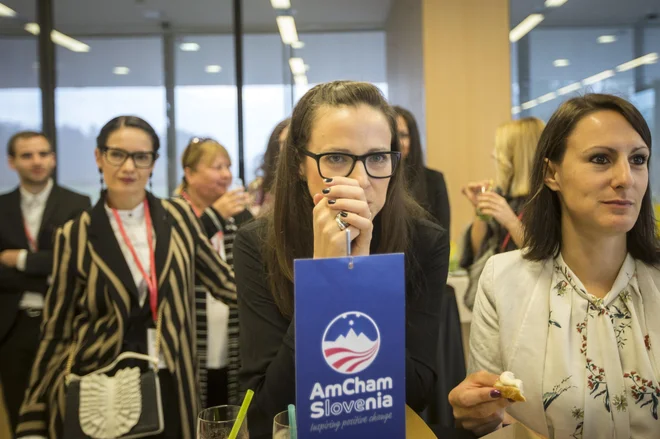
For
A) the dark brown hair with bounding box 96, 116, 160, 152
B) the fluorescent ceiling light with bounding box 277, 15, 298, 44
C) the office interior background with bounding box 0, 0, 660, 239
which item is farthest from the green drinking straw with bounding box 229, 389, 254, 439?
the fluorescent ceiling light with bounding box 277, 15, 298, 44

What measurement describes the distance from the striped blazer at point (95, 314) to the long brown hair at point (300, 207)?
89 centimetres

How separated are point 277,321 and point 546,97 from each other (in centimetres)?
566

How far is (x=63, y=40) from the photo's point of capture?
20.3 feet

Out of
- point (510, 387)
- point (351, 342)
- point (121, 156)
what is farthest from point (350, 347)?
point (121, 156)

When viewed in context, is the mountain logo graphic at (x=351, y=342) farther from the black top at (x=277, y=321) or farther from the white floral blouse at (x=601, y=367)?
the white floral blouse at (x=601, y=367)

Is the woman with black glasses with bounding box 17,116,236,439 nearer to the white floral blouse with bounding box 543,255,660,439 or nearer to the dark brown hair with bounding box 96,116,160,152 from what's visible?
the dark brown hair with bounding box 96,116,160,152

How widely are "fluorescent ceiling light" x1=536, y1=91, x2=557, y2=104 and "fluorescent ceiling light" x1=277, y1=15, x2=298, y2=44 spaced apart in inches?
111

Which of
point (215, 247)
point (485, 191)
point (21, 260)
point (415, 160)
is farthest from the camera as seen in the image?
point (415, 160)

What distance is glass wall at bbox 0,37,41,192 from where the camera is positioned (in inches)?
239

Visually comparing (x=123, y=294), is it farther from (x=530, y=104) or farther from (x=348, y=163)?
(x=530, y=104)

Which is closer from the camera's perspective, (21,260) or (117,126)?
(117,126)

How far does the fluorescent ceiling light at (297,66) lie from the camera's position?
6.68 m

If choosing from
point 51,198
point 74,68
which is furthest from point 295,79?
point 51,198

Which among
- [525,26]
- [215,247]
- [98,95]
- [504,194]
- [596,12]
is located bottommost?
[215,247]
